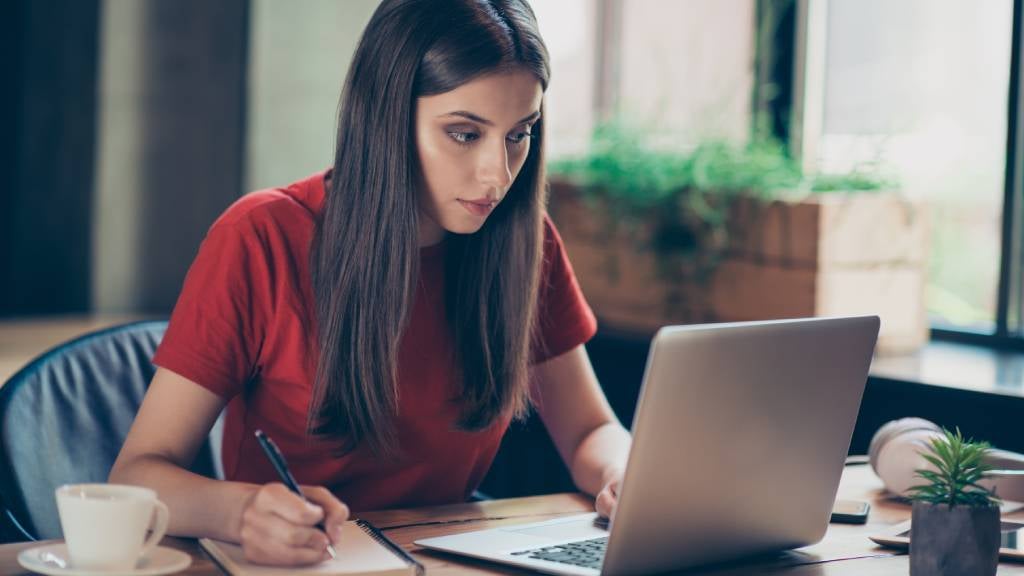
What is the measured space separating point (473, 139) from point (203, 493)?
19.3 inches

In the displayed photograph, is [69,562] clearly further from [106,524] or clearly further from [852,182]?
[852,182]

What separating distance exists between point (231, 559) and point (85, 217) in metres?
2.34

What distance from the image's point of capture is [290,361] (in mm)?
1474

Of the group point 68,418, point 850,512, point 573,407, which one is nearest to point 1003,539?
point 850,512

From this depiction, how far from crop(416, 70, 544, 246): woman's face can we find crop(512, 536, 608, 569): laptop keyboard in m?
0.41

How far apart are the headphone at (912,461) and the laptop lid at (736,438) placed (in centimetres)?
30

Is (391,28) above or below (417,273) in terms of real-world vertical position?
above

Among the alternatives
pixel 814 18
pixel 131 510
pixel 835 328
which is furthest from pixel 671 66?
pixel 131 510

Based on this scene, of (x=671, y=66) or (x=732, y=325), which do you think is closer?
(x=732, y=325)

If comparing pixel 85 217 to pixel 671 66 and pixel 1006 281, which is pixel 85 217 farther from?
pixel 1006 281

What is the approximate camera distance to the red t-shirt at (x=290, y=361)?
1.41 metres

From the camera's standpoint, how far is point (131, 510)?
1022 millimetres

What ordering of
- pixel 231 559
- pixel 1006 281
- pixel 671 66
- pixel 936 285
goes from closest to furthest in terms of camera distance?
pixel 231 559
pixel 1006 281
pixel 936 285
pixel 671 66

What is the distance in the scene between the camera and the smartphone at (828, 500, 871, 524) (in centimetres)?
142
